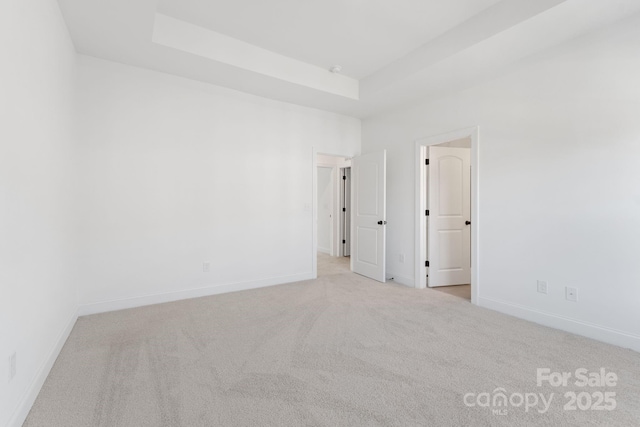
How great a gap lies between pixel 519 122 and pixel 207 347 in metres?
3.63

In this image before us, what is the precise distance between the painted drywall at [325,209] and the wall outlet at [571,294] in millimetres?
4590

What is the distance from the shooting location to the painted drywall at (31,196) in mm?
1381

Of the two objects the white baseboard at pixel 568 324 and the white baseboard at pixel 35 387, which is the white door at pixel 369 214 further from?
the white baseboard at pixel 35 387

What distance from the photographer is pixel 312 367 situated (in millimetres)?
1994

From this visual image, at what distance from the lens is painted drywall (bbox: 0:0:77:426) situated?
4.53ft

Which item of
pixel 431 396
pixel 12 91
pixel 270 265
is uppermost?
pixel 12 91

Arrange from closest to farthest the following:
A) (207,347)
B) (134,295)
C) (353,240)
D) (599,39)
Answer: (207,347), (599,39), (134,295), (353,240)

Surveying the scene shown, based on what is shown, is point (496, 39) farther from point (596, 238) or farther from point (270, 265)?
point (270, 265)

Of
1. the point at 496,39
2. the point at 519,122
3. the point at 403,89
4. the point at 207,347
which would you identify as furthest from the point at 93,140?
the point at 519,122

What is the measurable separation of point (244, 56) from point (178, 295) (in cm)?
283

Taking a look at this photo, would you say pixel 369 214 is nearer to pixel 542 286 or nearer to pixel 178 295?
pixel 542 286

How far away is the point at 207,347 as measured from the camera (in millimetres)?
2279

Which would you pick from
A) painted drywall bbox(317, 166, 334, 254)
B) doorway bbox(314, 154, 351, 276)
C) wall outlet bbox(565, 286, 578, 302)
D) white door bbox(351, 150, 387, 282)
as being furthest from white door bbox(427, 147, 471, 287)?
painted drywall bbox(317, 166, 334, 254)

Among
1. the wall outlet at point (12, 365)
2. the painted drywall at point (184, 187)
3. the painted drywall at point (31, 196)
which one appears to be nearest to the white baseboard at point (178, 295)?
the painted drywall at point (184, 187)
